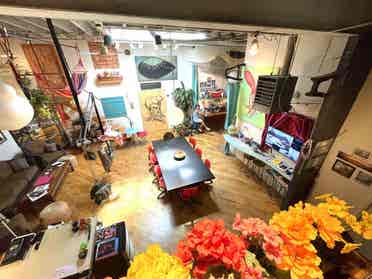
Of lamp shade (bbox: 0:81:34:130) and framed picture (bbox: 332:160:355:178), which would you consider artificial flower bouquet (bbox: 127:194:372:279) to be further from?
framed picture (bbox: 332:160:355:178)

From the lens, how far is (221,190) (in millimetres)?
3586

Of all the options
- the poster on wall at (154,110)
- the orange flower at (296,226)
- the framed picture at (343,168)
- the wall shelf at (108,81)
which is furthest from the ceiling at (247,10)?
the poster on wall at (154,110)

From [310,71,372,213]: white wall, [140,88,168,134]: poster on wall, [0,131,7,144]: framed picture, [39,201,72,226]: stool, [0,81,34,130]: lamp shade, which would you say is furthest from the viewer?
Result: [140,88,168,134]: poster on wall

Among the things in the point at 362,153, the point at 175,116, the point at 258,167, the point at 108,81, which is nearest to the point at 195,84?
the point at 175,116

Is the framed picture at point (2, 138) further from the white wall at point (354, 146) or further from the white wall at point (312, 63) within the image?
the white wall at point (354, 146)

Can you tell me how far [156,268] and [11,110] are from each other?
1.69 meters

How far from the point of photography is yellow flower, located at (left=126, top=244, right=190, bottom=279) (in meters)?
0.50

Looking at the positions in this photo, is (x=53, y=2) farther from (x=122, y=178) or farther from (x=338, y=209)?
(x=122, y=178)

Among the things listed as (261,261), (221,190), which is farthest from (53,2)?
(221,190)

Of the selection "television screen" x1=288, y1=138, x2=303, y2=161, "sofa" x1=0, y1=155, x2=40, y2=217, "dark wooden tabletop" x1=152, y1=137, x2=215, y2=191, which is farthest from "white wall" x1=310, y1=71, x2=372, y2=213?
"sofa" x1=0, y1=155, x2=40, y2=217

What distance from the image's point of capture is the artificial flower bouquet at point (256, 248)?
539 millimetres

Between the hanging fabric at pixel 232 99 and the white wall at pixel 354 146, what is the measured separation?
248 cm

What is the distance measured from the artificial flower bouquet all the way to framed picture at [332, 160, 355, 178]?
6.60ft

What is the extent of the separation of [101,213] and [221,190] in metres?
2.51
